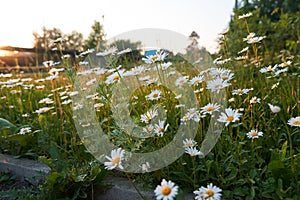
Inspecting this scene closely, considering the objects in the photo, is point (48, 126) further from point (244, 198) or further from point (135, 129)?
point (244, 198)

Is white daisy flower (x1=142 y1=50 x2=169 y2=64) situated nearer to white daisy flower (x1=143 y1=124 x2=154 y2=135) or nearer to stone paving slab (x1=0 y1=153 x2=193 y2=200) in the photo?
white daisy flower (x1=143 y1=124 x2=154 y2=135)

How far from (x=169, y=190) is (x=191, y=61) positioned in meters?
1.87

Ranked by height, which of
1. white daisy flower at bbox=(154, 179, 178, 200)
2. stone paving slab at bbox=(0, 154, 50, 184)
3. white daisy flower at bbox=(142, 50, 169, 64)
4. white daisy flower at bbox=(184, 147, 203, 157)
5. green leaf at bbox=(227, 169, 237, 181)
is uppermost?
white daisy flower at bbox=(142, 50, 169, 64)

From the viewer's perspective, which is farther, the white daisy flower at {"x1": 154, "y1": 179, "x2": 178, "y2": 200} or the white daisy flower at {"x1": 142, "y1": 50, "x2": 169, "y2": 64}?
the white daisy flower at {"x1": 142, "y1": 50, "x2": 169, "y2": 64}

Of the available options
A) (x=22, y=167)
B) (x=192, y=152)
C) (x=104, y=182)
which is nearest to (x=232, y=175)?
(x=192, y=152)

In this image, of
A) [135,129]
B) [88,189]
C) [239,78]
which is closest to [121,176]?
[88,189]

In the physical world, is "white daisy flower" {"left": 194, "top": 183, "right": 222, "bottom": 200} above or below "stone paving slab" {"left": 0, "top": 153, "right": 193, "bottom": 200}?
above

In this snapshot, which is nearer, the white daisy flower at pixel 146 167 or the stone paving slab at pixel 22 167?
the white daisy flower at pixel 146 167

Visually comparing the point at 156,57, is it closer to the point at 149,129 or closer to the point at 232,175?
the point at 149,129

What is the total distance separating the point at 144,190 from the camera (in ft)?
4.30

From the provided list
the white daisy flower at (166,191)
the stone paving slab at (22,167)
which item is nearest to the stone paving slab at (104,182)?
the stone paving slab at (22,167)

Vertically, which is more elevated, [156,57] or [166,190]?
[156,57]

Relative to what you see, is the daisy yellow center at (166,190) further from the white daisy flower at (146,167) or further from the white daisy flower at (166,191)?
the white daisy flower at (146,167)

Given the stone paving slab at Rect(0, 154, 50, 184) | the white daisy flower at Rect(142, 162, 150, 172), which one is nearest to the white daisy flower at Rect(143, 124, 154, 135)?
the white daisy flower at Rect(142, 162, 150, 172)
